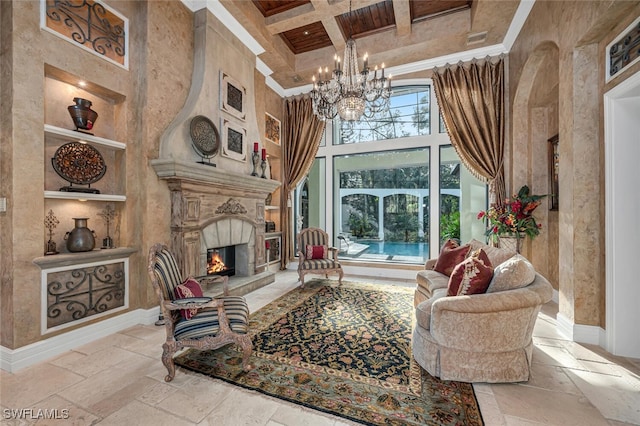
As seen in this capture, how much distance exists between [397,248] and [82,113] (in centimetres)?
550

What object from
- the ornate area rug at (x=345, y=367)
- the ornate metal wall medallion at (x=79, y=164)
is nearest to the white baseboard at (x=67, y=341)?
the ornate area rug at (x=345, y=367)

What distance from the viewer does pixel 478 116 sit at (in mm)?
4602

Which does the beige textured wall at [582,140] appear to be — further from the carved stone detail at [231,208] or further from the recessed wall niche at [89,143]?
the recessed wall niche at [89,143]

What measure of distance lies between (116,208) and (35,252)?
941 millimetres

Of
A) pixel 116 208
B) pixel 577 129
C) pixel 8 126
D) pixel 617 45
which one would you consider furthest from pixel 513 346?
pixel 8 126

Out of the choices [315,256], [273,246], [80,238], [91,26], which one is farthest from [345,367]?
[91,26]

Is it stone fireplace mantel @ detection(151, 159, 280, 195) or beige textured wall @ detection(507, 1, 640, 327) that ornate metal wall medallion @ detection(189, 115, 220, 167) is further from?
beige textured wall @ detection(507, 1, 640, 327)

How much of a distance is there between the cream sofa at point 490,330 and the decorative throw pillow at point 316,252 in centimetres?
296

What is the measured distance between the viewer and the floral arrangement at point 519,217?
12.7ft

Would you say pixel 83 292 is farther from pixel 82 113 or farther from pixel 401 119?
pixel 401 119

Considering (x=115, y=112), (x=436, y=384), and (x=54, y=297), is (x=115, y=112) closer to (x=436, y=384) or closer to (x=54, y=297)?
(x=54, y=297)

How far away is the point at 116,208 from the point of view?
3244 mm

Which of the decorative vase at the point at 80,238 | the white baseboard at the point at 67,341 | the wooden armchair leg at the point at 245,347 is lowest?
the white baseboard at the point at 67,341

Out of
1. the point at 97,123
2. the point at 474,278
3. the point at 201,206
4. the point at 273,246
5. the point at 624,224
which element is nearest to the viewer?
the point at 474,278
